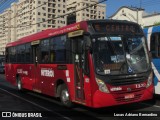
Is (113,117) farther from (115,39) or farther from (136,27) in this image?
(136,27)

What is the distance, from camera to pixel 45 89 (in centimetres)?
1388

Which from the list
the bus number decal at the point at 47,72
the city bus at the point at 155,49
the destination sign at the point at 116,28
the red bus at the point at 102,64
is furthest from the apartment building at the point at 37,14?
the destination sign at the point at 116,28

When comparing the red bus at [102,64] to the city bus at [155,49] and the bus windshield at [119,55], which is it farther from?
the city bus at [155,49]

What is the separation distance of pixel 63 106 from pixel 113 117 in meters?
2.87

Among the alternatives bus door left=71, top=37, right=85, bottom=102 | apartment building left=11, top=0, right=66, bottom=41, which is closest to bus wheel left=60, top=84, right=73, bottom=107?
bus door left=71, top=37, right=85, bottom=102

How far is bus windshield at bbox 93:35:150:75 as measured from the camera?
32.1 feet

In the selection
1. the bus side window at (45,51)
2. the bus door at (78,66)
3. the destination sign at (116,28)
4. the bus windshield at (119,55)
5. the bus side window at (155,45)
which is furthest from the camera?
the bus side window at (45,51)

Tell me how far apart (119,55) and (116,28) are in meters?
0.98

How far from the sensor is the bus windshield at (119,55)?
9.78 meters

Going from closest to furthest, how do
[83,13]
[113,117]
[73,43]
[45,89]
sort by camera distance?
[113,117] < [73,43] < [45,89] < [83,13]

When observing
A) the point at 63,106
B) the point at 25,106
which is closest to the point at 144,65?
the point at 63,106

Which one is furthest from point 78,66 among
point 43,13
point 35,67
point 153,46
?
point 43,13

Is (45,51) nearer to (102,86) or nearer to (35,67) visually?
(35,67)

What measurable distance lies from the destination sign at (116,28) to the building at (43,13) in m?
112
